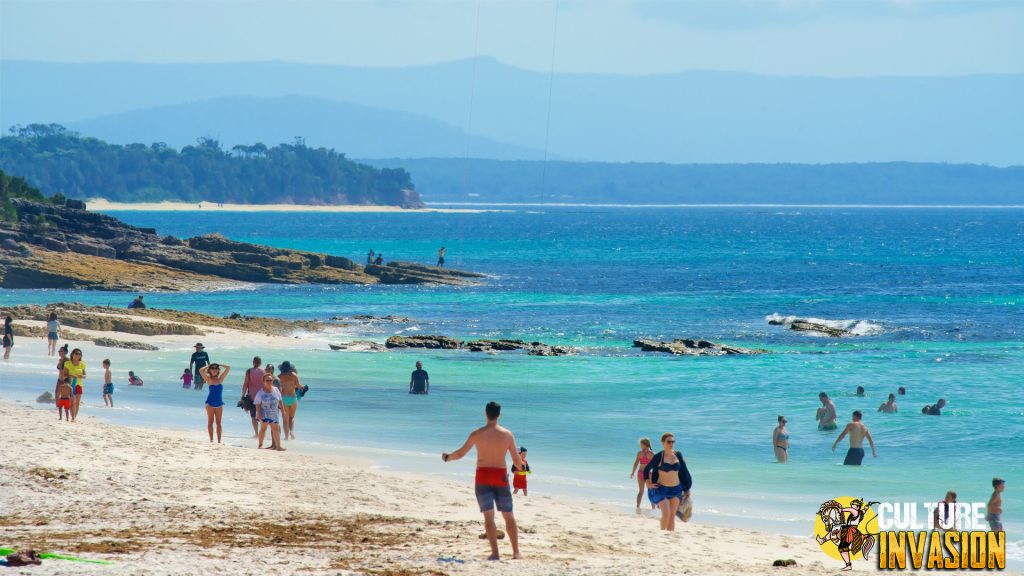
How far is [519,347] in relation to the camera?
35.3 meters

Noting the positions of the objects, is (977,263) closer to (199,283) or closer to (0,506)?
(199,283)

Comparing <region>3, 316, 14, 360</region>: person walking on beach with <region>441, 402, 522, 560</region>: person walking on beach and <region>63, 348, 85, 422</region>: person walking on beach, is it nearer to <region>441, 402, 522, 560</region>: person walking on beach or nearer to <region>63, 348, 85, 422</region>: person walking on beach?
<region>63, 348, 85, 422</region>: person walking on beach

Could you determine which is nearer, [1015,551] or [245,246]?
[1015,551]

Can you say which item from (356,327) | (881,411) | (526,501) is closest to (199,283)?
(356,327)

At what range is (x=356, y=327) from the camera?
1604 inches

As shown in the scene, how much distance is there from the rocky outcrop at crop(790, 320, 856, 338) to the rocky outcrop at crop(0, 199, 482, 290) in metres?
22.5

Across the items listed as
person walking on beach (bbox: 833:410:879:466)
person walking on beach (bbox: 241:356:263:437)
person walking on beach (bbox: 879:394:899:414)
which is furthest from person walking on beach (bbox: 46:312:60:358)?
person walking on beach (bbox: 833:410:879:466)

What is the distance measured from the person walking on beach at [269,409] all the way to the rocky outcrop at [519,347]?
624 inches

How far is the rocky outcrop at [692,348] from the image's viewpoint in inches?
1350

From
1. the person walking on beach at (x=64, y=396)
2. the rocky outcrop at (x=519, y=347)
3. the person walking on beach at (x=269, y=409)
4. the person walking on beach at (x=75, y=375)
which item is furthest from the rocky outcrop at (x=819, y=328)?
the person walking on beach at (x=64, y=396)

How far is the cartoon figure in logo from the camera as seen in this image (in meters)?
12.9

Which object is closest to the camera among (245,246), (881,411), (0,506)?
→ (0,506)

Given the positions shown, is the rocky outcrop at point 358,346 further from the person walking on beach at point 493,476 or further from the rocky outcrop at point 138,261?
the person walking on beach at point 493,476

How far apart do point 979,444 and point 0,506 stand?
50.3 feet
